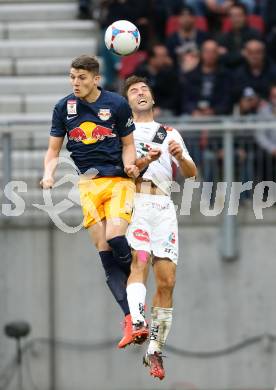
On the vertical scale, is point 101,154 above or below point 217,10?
below

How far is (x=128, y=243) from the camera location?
49.1 feet

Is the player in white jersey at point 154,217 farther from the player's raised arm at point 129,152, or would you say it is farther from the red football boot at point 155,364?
the player's raised arm at point 129,152

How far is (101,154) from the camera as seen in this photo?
48.3 ft

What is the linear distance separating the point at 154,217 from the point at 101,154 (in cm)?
89

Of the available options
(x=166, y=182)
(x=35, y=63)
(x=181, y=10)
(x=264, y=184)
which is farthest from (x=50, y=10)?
(x=166, y=182)

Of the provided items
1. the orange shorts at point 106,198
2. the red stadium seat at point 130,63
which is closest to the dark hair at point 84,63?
the orange shorts at point 106,198

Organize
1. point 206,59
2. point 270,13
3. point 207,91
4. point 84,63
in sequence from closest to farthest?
point 84,63 < point 207,91 < point 206,59 < point 270,13

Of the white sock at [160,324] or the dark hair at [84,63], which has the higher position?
the dark hair at [84,63]

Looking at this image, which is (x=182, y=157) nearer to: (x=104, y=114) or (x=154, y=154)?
(x=154, y=154)

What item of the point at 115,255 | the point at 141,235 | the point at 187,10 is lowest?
the point at 115,255

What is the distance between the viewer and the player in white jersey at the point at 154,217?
49.1 ft

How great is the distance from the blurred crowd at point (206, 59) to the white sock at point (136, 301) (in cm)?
579

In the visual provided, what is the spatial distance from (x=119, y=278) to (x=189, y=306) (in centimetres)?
585

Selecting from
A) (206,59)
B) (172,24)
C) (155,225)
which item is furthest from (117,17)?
(155,225)
